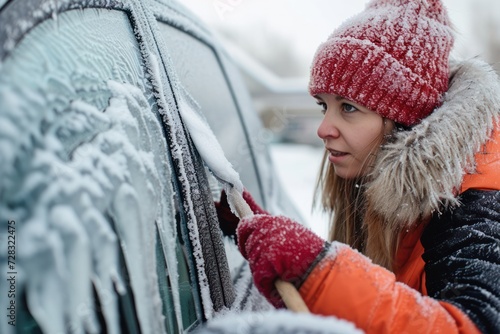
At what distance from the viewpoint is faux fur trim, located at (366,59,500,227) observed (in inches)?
58.4

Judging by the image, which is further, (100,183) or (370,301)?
(370,301)

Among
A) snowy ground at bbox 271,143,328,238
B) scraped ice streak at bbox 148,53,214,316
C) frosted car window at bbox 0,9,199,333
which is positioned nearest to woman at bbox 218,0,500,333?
scraped ice streak at bbox 148,53,214,316

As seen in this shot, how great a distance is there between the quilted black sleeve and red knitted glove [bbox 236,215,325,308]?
0.39 metres

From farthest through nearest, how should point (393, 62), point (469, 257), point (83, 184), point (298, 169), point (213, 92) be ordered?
point (298, 169) < point (213, 92) < point (393, 62) < point (469, 257) < point (83, 184)

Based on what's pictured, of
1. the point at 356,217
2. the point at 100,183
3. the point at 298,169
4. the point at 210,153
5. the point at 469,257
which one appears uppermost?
the point at 100,183

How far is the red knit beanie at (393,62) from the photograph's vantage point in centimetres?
175

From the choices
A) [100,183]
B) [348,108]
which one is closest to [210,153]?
[100,183]

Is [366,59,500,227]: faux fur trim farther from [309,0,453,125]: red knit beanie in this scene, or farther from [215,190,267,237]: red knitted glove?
[215,190,267,237]: red knitted glove

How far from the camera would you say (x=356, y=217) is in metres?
1.97

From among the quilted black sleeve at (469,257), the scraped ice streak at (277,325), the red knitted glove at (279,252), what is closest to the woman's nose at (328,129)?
the quilted black sleeve at (469,257)

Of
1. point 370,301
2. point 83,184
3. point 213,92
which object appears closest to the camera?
point 83,184

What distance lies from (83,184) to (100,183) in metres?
0.04

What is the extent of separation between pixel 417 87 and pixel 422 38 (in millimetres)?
195

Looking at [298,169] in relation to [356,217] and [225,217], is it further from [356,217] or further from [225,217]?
[225,217]
